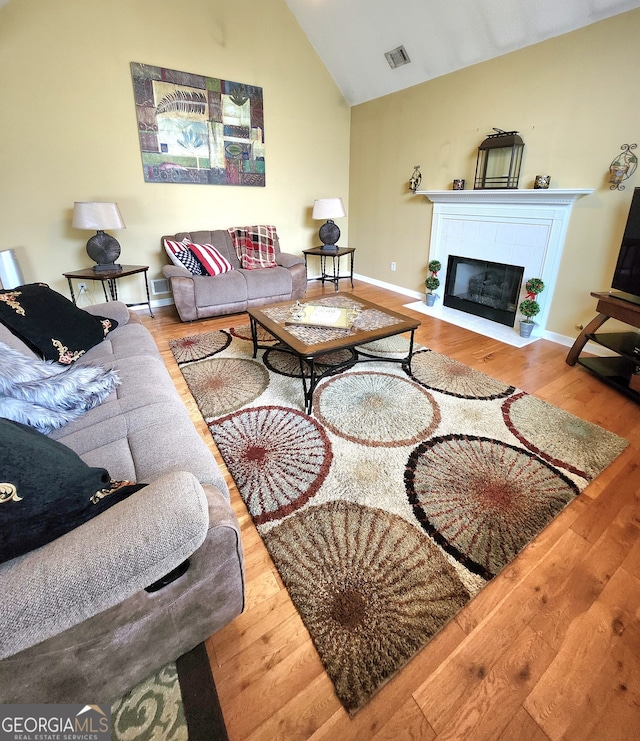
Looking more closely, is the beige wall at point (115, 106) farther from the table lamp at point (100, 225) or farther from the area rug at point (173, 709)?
the area rug at point (173, 709)

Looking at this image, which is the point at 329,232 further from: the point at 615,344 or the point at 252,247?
the point at 615,344

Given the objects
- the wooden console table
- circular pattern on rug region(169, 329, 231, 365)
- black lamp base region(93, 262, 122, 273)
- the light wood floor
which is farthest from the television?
black lamp base region(93, 262, 122, 273)

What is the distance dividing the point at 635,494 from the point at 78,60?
5212 millimetres

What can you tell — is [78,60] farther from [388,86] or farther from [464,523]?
[464,523]

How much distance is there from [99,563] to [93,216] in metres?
3.48

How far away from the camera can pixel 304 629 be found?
1147 millimetres

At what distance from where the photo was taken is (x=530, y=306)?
325 centimetres

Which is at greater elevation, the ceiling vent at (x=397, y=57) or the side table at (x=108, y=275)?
the ceiling vent at (x=397, y=57)

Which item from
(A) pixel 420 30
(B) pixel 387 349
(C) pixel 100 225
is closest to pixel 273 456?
(B) pixel 387 349

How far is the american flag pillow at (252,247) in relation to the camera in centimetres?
425

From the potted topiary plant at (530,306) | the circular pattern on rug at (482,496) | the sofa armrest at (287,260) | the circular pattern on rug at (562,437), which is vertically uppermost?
the sofa armrest at (287,260)

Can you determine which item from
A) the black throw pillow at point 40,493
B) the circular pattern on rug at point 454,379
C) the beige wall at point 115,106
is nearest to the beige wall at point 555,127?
the circular pattern on rug at point 454,379

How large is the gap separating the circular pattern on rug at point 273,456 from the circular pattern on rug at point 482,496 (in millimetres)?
470

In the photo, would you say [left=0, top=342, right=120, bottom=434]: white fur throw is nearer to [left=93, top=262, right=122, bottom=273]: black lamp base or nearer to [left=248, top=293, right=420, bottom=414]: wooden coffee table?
[left=248, top=293, right=420, bottom=414]: wooden coffee table
